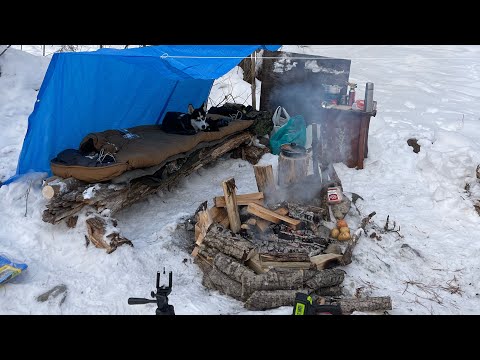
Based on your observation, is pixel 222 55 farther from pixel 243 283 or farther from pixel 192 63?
pixel 243 283

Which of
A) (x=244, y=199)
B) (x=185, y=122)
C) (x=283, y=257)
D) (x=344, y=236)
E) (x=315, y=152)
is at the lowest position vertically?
(x=344, y=236)

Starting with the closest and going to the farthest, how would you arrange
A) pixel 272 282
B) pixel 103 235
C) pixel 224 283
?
pixel 272 282 → pixel 224 283 → pixel 103 235

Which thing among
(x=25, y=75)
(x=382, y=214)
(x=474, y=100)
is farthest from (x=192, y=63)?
(x=474, y=100)

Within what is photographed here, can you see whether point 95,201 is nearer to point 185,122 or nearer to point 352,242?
point 185,122

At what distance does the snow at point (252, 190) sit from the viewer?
4.92 metres

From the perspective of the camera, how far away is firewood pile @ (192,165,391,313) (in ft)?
16.0

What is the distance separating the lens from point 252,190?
7641mm

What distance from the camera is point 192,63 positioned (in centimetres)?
627

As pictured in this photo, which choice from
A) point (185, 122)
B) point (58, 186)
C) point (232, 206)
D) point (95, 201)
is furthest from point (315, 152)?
point (58, 186)

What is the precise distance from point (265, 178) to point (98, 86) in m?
3.20

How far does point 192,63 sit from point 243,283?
330cm

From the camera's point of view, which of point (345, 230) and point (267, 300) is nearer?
point (267, 300)

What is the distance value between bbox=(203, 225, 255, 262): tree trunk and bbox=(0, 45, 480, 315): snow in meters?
0.46

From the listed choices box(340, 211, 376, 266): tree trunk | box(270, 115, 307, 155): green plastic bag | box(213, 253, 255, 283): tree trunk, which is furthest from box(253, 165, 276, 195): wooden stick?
box(270, 115, 307, 155): green plastic bag
